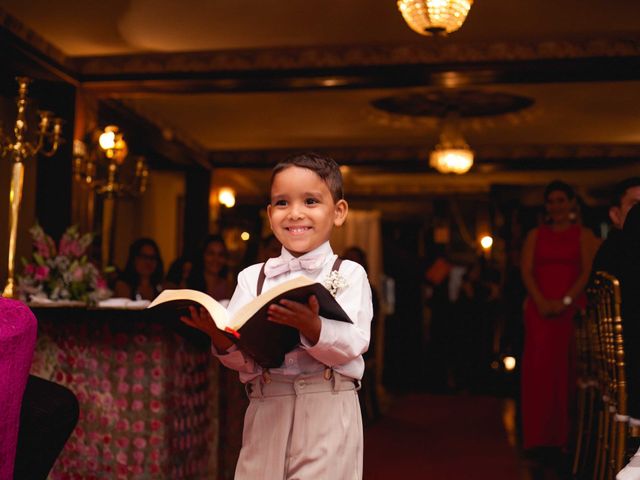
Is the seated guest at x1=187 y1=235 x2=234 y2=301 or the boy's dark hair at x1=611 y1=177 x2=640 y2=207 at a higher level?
the boy's dark hair at x1=611 y1=177 x2=640 y2=207

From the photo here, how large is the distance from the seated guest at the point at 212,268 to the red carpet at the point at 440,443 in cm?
136

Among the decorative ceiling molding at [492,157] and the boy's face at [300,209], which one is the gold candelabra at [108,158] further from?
the boy's face at [300,209]

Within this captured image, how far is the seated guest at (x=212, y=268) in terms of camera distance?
203 inches

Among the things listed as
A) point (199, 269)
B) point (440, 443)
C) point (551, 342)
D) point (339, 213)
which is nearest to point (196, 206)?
point (199, 269)

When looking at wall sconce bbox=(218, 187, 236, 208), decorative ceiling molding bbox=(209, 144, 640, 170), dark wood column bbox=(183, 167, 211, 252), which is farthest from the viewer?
wall sconce bbox=(218, 187, 236, 208)

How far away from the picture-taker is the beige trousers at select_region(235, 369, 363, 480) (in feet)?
5.39

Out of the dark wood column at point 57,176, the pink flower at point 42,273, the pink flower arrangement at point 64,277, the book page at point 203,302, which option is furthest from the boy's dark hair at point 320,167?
the dark wood column at point 57,176

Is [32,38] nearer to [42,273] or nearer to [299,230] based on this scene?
[42,273]

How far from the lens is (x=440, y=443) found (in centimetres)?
577

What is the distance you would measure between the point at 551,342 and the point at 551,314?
7.2 inches

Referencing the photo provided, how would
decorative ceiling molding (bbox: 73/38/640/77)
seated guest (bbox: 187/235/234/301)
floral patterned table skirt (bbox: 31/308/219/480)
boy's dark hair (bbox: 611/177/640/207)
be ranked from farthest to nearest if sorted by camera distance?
decorative ceiling molding (bbox: 73/38/640/77) < seated guest (bbox: 187/235/234/301) < boy's dark hair (bbox: 611/177/640/207) < floral patterned table skirt (bbox: 31/308/219/480)

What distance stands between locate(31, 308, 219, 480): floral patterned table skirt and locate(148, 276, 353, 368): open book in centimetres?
150

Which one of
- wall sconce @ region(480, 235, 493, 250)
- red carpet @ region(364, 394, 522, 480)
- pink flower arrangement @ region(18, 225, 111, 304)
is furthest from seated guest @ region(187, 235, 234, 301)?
wall sconce @ region(480, 235, 493, 250)

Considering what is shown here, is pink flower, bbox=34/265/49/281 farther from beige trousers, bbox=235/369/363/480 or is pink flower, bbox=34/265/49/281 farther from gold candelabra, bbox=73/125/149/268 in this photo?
gold candelabra, bbox=73/125/149/268
